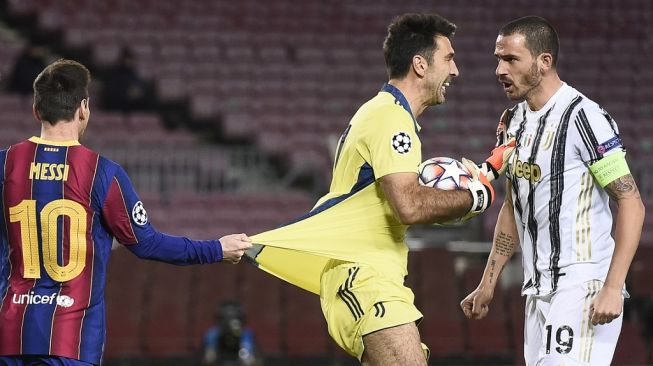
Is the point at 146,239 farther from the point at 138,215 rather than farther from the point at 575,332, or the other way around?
the point at 575,332

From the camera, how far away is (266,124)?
46.6 ft

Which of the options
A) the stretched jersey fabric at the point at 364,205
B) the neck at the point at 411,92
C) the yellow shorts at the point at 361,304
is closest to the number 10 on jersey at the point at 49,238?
the stretched jersey fabric at the point at 364,205

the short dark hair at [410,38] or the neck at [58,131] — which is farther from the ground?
the short dark hair at [410,38]

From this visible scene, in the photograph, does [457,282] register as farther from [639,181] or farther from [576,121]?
[576,121]

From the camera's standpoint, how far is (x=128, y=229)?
399 cm

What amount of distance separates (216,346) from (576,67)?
798 cm

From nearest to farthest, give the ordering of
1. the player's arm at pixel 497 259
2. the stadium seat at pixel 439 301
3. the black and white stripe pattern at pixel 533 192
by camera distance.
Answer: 1. the black and white stripe pattern at pixel 533 192
2. the player's arm at pixel 497 259
3. the stadium seat at pixel 439 301

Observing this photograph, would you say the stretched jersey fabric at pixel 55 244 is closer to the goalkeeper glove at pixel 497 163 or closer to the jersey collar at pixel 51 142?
the jersey collar at pixel 51 142

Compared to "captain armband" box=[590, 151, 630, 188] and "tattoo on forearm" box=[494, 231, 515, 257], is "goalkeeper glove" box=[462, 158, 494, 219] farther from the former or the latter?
"tattoo on forearm" box=[494, 231, 515, 257]

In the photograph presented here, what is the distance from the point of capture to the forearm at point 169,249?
13.5ft

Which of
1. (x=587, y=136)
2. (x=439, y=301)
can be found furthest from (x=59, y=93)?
(x=439, y=301)

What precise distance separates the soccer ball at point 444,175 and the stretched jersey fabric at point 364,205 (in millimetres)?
114

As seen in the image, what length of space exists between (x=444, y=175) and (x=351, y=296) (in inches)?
22.8

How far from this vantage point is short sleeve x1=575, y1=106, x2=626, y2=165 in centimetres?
420
